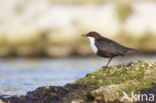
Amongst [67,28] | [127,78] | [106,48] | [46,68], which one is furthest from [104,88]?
[67,28]

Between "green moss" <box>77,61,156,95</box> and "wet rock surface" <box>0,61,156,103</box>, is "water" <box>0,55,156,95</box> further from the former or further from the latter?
"wet rock surface" <box>0,61,156,103</box>

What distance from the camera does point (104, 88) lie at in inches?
327

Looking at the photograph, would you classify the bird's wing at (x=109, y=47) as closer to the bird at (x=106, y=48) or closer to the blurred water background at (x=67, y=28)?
the bird at (x=106, y=48)

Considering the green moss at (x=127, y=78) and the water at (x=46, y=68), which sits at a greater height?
the green moss at (x=127, y=78)

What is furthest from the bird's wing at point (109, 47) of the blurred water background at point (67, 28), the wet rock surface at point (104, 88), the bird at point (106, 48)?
the blurred water background at point (67, 28)

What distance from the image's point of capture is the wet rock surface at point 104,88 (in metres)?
8.21

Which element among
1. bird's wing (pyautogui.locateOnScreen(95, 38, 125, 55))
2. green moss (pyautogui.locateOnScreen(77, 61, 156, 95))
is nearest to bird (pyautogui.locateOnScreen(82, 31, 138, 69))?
bird's wing (pyautogui.locateOnScreen(95, 38, 125, 55))

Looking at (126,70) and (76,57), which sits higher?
(126,70)

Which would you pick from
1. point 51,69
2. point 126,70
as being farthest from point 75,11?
point 126,70

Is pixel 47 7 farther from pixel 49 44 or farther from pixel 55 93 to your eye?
pixel 55 93

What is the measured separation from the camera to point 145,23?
25.7 meters

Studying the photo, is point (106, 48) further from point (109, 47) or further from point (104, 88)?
point (104, 88)

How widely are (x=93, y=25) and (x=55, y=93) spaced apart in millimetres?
17394

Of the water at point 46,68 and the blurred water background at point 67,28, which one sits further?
the blurred water background at point 67,28
